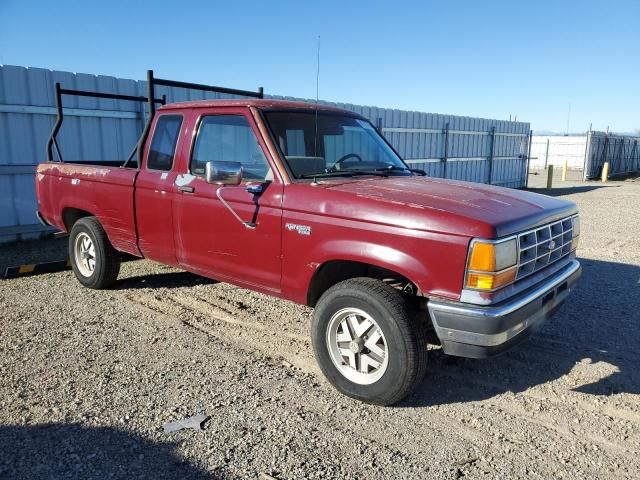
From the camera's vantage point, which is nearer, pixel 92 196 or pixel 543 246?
pixel 543 246

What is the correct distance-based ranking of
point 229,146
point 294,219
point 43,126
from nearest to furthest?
point 294,219 < point 229,146 < point 43,126

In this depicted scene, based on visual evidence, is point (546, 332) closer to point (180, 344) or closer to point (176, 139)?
point (180, 344)

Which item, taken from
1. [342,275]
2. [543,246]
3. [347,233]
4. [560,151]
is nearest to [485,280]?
[543,246]

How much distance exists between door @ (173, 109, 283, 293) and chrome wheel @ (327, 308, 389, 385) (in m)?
0.65

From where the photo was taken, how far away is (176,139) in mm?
4559

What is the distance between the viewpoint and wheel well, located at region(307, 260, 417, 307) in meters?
3.58

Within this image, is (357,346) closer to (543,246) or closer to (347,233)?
(347,233)

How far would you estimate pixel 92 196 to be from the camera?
212 inches

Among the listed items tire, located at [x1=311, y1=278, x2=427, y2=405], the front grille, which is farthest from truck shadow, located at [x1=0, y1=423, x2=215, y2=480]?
the front grille

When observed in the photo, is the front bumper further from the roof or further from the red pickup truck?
the roof

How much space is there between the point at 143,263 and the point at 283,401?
4.40 m

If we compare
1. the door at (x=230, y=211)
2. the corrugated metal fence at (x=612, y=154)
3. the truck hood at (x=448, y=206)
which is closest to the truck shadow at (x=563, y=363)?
the truck hood at (x=448, y=206)

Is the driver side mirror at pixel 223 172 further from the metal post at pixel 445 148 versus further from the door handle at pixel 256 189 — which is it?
the metal post at pixel 445 148

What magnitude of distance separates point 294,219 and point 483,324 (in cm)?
146
